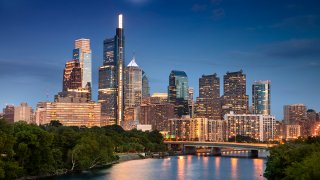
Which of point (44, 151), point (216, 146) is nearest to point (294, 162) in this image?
point (44, 151)

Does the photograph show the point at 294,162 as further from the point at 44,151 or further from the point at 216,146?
the point at 216,146

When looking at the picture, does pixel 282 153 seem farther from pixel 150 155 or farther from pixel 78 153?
pixel 150 155

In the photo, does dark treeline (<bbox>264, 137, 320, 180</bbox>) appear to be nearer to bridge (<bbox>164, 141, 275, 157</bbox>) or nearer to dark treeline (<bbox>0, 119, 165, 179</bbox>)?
dark treeline (<bbox>0, 119, 165, 179</bbox>)

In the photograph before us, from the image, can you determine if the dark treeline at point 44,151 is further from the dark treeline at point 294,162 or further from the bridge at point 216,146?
the bridge at point 216,146

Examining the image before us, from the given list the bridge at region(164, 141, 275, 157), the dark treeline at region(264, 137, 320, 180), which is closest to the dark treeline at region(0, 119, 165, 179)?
the dark treeline at region(264, 137, 320, 180)

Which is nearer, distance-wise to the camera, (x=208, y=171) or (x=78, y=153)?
(x=78, y=153)

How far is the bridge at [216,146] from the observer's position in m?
140

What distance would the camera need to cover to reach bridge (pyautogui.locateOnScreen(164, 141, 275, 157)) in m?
140

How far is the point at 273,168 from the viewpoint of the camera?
6262 centimetres

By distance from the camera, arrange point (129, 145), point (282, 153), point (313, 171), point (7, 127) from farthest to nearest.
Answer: point (129, 145), point (7, 127), point (282, 153), point (313, 171)

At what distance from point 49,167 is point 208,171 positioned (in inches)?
1117

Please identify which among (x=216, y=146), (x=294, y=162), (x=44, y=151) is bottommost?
(x=216, y=146)

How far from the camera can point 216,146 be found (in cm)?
15438

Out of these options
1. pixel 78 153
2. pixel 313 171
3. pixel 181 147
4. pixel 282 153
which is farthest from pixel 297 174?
pixel 181 147
